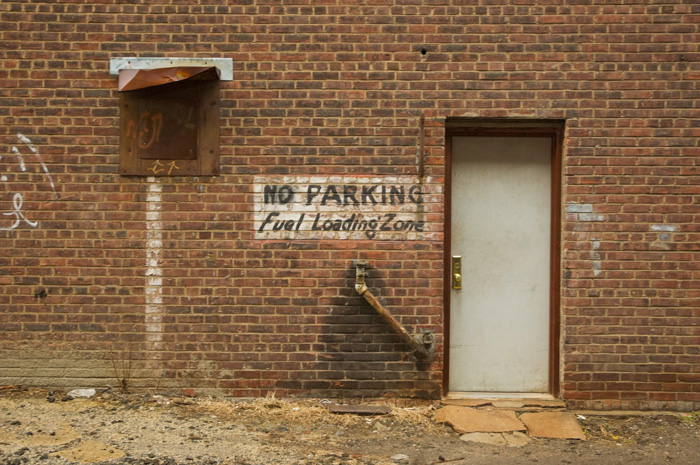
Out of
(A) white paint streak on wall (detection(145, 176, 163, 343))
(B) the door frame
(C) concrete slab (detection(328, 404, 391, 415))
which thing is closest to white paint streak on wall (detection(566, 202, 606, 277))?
(B) the door frame

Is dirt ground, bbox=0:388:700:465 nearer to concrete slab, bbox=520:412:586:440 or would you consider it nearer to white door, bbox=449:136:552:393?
concrete slab, bbox=520:412:586:440

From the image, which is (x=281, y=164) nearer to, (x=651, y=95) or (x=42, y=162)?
(x=42, y=162)

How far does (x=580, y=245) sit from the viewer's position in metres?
5.27

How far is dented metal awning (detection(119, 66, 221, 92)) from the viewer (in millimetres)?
5094

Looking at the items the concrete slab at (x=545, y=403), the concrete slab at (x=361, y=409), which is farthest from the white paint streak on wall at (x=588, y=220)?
the concrete slab at (x=361, y=409)

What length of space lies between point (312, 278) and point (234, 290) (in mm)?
685

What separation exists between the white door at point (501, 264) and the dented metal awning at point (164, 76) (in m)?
2.23

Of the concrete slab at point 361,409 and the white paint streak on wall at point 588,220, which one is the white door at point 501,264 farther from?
the concrete slab at point 361,409

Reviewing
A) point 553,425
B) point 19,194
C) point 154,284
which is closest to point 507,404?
point 553,425

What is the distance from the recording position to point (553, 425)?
16.3 feet

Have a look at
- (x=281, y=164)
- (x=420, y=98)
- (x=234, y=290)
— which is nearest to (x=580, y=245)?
(x=420, y=98)

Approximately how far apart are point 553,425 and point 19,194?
16.1ft

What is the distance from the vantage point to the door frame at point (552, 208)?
17.7 feet

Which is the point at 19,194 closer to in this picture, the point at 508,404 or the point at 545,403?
the point at 508,404
